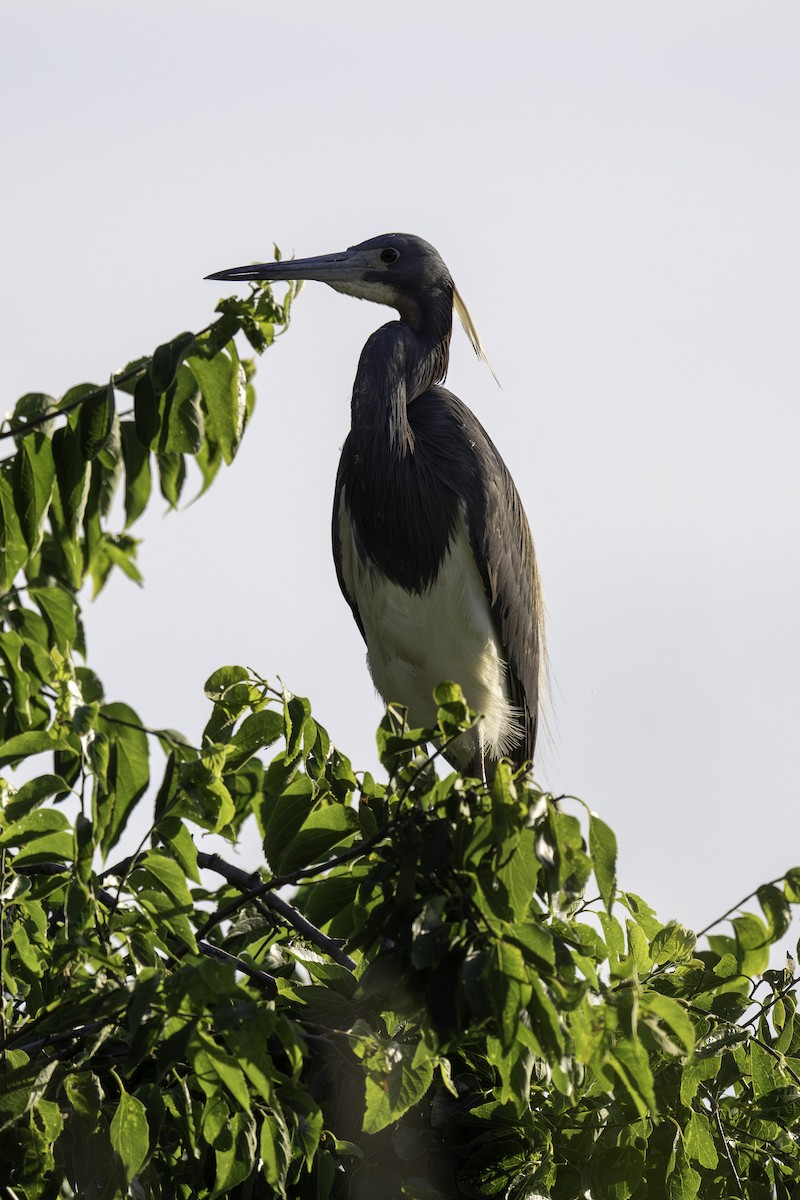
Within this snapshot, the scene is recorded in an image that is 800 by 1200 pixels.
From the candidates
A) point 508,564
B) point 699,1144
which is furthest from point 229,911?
point 508,564

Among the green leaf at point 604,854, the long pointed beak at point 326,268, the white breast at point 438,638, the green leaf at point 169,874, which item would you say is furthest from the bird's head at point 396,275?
the green leaf at point 604,854

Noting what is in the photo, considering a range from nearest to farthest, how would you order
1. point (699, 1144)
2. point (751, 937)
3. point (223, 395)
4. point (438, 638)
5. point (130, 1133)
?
point (130, 1133), point (223, 395), point (751, 937), point (699, 1144), point (438, 638)

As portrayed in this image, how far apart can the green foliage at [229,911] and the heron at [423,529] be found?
8.66ft

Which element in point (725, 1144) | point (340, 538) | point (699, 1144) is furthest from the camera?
point (340, 538)

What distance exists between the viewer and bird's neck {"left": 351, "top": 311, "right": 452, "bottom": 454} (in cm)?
549

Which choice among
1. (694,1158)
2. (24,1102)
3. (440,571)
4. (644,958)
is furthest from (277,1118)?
(440,571)

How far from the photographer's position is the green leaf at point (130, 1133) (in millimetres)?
2105

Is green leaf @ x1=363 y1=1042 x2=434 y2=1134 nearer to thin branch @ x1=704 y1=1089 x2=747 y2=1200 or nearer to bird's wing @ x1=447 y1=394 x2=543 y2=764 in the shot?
thin branch @ x1=704 y1=1089 x2=747 y2=1200

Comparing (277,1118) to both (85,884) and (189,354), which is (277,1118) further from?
(189,354)

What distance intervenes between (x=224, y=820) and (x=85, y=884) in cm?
36

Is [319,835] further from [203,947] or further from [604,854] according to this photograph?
[604,854]

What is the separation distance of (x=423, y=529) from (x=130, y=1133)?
3508 millimetres

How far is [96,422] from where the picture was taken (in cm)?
217

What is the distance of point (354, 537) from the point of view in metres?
5.63
